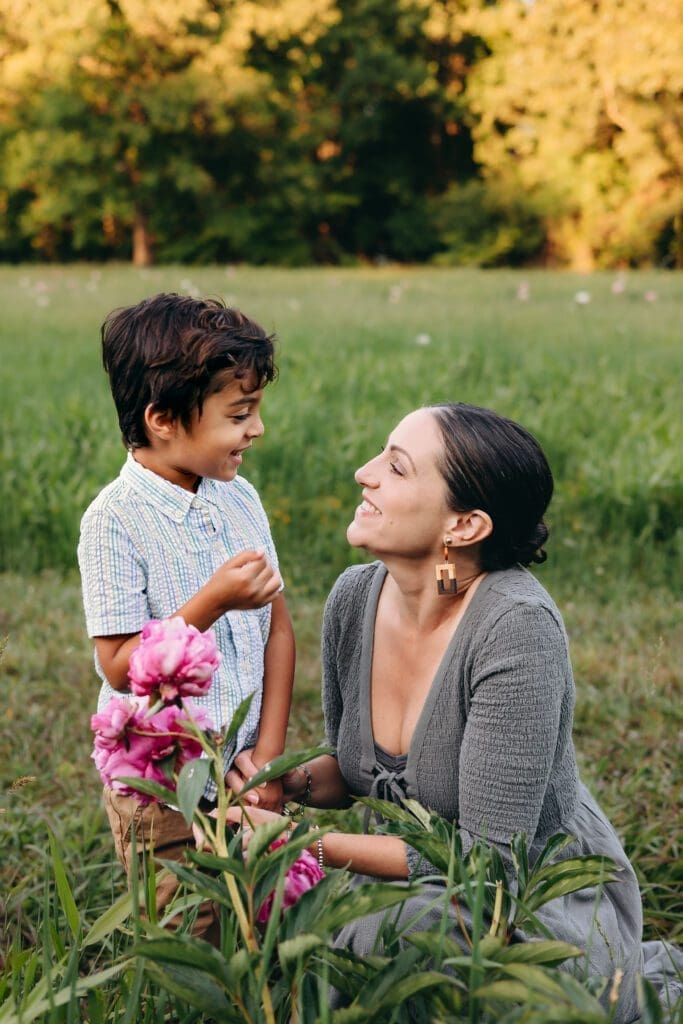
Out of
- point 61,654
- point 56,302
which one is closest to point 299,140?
point 56,302

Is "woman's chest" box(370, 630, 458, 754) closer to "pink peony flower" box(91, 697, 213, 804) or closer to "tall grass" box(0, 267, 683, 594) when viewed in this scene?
"pink peony flower" box(91, 697, 213, 804)

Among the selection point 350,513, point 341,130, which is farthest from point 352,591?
point 341,130

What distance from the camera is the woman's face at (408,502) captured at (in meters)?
1.99

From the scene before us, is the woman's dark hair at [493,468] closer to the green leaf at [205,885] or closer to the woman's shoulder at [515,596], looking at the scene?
the woman's shoulder at [515,596]

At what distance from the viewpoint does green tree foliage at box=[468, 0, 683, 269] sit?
26.3 m

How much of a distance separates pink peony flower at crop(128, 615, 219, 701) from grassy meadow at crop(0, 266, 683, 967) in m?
0.55

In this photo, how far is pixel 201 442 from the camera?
1.99 meters

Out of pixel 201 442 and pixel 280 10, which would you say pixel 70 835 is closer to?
pixel 201 442

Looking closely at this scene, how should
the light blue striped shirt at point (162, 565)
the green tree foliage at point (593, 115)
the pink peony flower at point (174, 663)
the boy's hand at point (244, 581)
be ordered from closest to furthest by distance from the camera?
the pink peony flower at point (174, 663) → the boy's hand at point (244, 581) → the light blue striped shirt at point (162, 565) → the green tree foliage at point (593, 115)

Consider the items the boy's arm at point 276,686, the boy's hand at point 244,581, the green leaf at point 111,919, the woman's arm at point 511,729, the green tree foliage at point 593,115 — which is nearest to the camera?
the green leaf at point 111,919

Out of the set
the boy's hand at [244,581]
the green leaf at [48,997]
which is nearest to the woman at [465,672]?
the boy's hand at [244,581]

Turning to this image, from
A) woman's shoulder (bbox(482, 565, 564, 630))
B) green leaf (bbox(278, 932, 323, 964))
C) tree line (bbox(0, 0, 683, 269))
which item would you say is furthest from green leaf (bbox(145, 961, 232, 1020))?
tree line (bbox(0, 0, 683, 269))

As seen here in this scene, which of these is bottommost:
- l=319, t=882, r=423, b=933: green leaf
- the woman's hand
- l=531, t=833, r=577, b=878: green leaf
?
the woman's hand

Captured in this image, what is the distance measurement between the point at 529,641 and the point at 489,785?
26cm
